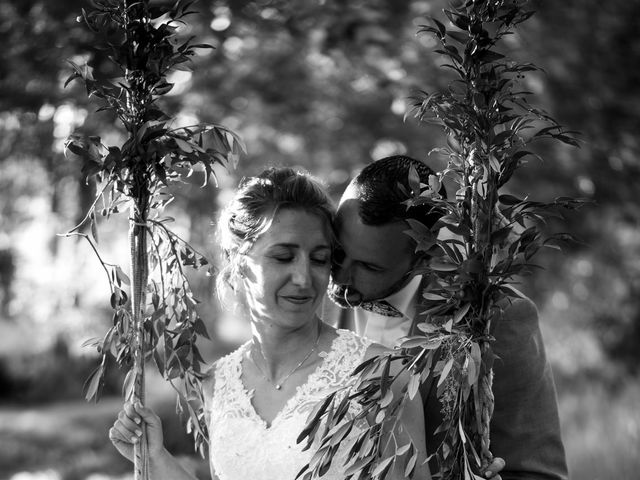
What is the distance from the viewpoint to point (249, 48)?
634 centimetres

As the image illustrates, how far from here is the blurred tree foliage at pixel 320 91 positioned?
5.10m

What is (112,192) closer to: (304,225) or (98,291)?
(304,225)

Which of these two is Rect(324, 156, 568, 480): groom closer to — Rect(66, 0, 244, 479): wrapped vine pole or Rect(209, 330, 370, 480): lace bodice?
Rect(209, 330, 370, 480): lace bodice

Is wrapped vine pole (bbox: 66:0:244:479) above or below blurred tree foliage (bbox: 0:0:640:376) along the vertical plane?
below

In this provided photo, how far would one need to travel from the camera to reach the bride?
2.71 metres

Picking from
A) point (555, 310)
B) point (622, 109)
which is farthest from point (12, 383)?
point (622, 109)

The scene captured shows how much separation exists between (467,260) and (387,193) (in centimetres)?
79

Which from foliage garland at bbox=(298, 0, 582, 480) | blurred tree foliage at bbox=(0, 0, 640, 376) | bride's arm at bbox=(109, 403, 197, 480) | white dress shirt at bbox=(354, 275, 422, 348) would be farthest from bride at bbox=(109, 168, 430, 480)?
blurred tree foliage at bbox=(0, 0, 640, 376)

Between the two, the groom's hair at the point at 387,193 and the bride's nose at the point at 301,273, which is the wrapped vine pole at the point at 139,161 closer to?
the bride's nose at the point at 301,273

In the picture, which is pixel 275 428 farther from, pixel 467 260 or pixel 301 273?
pixel 467 260

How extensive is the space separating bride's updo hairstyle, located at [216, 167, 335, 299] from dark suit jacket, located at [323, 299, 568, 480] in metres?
0.75

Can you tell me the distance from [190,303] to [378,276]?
72 cm

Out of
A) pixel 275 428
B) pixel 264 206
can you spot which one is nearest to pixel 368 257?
pixel 264 206

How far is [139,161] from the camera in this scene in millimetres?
2537
